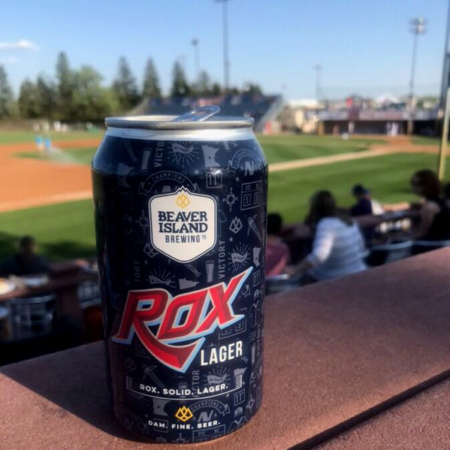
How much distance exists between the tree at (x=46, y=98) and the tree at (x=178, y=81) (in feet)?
62.9

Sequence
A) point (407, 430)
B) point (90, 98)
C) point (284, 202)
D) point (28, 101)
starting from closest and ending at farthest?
point (407, 430) < point (284, 202) < point (28, 101) < point (90, 98)

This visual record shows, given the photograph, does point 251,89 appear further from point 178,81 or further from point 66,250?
point 66,250

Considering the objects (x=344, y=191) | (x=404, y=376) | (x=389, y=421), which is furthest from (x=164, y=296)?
(x=344, y=191)

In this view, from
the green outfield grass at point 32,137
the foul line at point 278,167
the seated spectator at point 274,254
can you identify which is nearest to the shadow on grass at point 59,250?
the foul line at point 278,167

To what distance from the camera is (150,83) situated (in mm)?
85000

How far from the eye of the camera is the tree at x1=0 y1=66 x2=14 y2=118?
250 feet

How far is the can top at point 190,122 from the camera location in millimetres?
973

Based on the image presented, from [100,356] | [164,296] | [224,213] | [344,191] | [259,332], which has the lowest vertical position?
[344,191]

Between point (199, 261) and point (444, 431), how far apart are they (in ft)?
2.13

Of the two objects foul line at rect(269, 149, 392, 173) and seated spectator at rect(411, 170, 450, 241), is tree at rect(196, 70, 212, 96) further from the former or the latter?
seated spectator at rect(411, 170, 450, 241)

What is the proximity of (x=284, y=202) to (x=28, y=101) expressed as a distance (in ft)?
234

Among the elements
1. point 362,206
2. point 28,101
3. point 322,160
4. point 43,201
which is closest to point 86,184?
point 43,201

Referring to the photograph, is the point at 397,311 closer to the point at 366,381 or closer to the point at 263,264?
the point at 366,381

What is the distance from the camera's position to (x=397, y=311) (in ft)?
5.88
